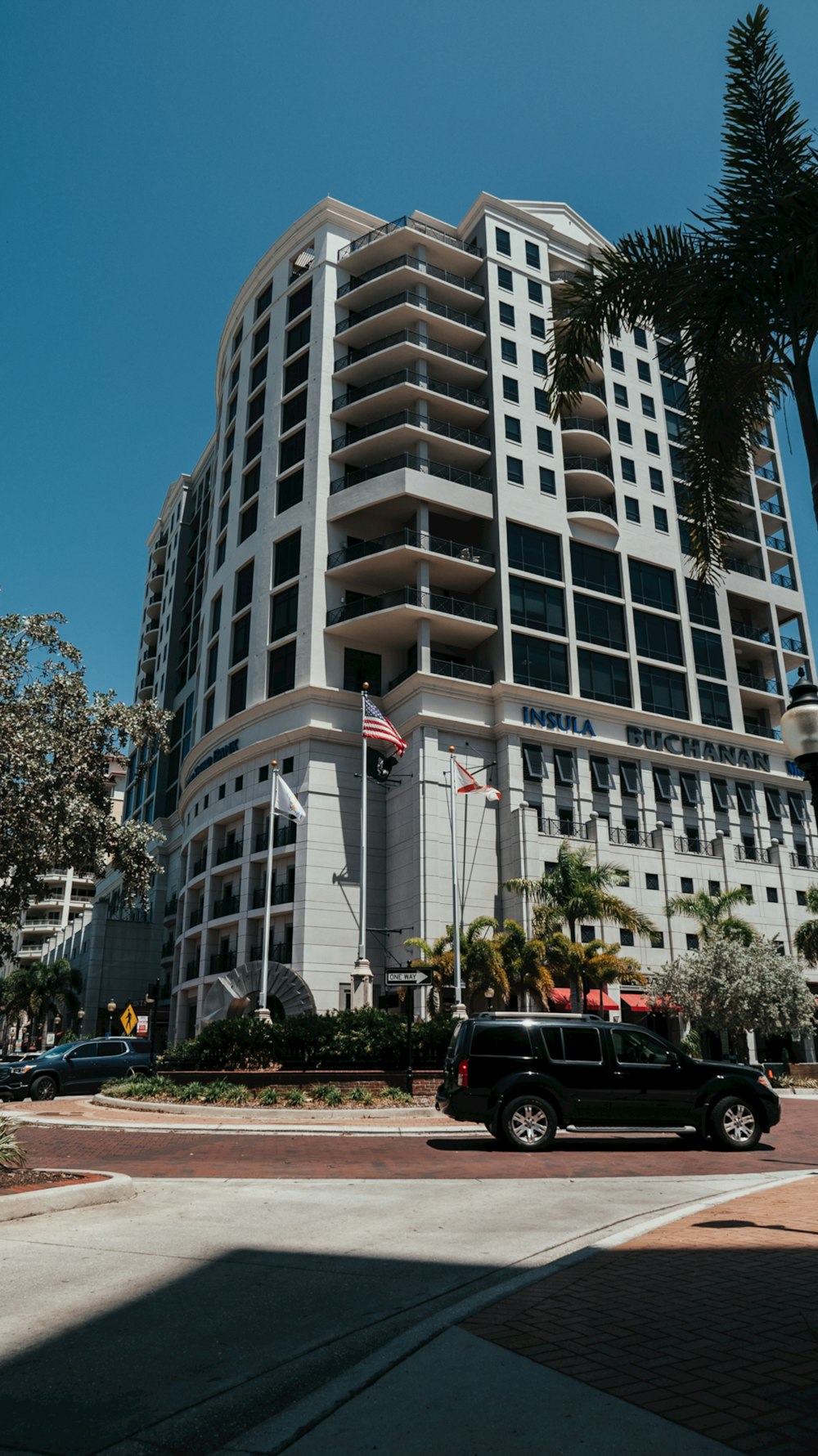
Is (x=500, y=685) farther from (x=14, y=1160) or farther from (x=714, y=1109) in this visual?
(x=14, y=1160)

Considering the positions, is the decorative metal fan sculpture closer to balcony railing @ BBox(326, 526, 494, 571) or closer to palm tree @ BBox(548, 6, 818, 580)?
balcony railing @ BBox(326, 526, 494, 571)

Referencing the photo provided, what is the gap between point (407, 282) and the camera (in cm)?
5619

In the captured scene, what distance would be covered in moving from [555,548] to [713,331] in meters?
44.2

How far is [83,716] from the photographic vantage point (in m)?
20.2

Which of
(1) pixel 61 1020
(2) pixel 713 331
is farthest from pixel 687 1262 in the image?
(1) pixel 61 1020

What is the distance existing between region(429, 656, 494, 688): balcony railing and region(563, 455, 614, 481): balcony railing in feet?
48.1

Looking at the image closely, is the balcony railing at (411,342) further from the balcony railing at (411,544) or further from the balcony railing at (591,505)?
the balcony railing at (411,544)

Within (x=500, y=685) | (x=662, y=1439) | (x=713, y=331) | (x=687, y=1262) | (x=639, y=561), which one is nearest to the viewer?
(x=662, y=1439)

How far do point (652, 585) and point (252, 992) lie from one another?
32.3m

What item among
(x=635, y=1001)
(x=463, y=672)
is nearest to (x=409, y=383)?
(x=463, y=672)

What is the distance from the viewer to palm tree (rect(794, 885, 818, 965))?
47.6 meters

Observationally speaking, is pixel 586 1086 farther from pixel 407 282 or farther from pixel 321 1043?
pixel 407 282

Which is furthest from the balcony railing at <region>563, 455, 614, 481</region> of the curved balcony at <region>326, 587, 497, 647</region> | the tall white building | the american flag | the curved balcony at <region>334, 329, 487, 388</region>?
the american flag

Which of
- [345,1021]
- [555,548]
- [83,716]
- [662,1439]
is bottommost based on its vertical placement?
[662,1439]
